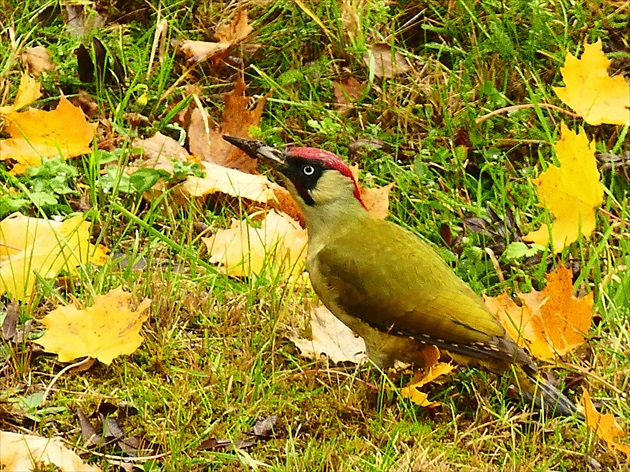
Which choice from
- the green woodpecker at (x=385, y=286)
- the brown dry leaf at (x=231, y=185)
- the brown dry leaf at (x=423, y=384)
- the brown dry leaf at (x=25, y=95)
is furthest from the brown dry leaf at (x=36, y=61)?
the brown dry leaf at (x=423, y=384)

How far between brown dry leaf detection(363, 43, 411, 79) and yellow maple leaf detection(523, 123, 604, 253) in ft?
3.94

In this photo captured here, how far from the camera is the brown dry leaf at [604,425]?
3344 mm

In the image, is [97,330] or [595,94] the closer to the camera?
[97,330]

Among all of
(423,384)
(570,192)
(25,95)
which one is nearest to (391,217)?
(570,192)

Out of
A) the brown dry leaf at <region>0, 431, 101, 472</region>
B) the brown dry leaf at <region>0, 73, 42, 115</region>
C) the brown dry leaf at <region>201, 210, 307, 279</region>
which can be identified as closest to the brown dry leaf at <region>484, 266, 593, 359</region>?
the brown dry leaf at <region>201, 210, 307, 279</region>

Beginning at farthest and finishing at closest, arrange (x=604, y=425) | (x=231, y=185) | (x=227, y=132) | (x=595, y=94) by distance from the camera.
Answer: (x=227, y=132)
(x=595, y=94)
(x=231, y=185)
(x=604, y=425)

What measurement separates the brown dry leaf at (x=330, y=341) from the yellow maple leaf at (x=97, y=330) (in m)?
0.56

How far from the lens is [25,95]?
188 inches

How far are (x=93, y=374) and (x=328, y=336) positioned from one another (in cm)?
83

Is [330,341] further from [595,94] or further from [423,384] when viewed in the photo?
[595,94]

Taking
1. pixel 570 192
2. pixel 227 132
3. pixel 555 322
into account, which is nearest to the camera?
pixel 555 322

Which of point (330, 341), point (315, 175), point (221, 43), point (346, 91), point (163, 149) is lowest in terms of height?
point (330, 341)

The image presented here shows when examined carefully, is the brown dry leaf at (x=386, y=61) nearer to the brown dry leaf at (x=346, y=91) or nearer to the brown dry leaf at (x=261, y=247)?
the brown dry leaf at (x=346, y=91)

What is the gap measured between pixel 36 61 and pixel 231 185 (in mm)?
1333
